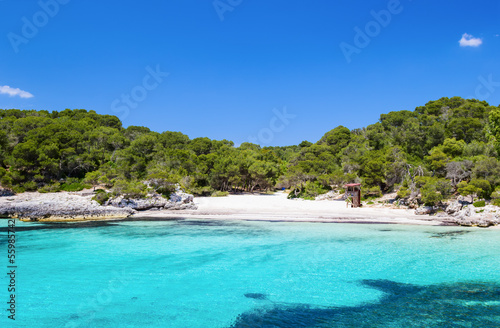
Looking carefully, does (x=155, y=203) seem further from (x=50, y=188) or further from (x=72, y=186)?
(x=50, y=188)

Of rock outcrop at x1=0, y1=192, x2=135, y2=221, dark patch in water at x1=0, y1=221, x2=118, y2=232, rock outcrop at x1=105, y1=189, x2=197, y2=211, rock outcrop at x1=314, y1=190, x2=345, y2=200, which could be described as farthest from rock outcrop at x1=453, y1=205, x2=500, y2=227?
rock outcrop at x1=0, y1=192, x2=135, y2=221

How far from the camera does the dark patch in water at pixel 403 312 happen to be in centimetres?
844

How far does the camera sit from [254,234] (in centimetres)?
2122

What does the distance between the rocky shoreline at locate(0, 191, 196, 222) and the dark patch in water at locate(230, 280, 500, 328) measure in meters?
24.7

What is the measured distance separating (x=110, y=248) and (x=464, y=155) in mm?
37469

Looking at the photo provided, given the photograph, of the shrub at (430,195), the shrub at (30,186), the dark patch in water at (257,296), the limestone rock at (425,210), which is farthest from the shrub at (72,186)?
the shrub at (430,195)

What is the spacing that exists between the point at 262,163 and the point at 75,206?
103 feet

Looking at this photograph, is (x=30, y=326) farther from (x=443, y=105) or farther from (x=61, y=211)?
(x=443, y=105)

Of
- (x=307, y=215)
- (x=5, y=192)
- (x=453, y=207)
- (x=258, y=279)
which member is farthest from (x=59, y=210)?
(x=453, y=207)

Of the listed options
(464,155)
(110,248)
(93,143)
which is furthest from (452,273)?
(93,143)

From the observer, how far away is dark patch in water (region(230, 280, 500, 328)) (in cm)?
844

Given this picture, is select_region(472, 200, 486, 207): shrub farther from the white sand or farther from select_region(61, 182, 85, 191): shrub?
select_region(61, 182, 85, 191): shrub

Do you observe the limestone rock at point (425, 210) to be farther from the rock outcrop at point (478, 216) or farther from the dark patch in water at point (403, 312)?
the dark patch in water at point (403, 312)

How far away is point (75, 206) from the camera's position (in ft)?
103
